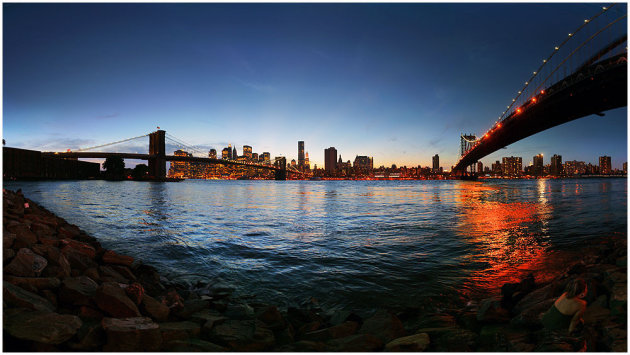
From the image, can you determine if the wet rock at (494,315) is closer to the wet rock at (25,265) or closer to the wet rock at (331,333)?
the wet rock at (331,333)

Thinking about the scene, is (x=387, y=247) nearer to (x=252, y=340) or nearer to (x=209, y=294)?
(x=209, y=294)

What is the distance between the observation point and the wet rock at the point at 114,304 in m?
3.09

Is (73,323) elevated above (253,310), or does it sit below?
above

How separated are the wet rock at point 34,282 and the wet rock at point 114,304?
0.73 m

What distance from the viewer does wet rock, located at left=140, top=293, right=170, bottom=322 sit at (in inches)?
133

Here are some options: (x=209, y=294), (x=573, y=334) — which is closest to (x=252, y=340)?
(x=209, y=294)

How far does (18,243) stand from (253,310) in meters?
3.94

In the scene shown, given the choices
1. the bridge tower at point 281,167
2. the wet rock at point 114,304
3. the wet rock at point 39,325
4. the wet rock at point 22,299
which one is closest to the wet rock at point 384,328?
the wet rock at point 114,304

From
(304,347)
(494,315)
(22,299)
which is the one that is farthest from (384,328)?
(22,299)

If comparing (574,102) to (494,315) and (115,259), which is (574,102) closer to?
Result: (494,315)

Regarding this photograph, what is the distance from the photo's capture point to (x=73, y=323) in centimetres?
264

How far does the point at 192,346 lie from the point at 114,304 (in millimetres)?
1107

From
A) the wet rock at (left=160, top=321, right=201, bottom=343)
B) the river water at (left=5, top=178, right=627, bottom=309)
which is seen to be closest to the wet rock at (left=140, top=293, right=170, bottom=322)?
the wet rock at (left=160, top=321, right=201, bottom=343)

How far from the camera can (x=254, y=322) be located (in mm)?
3447
